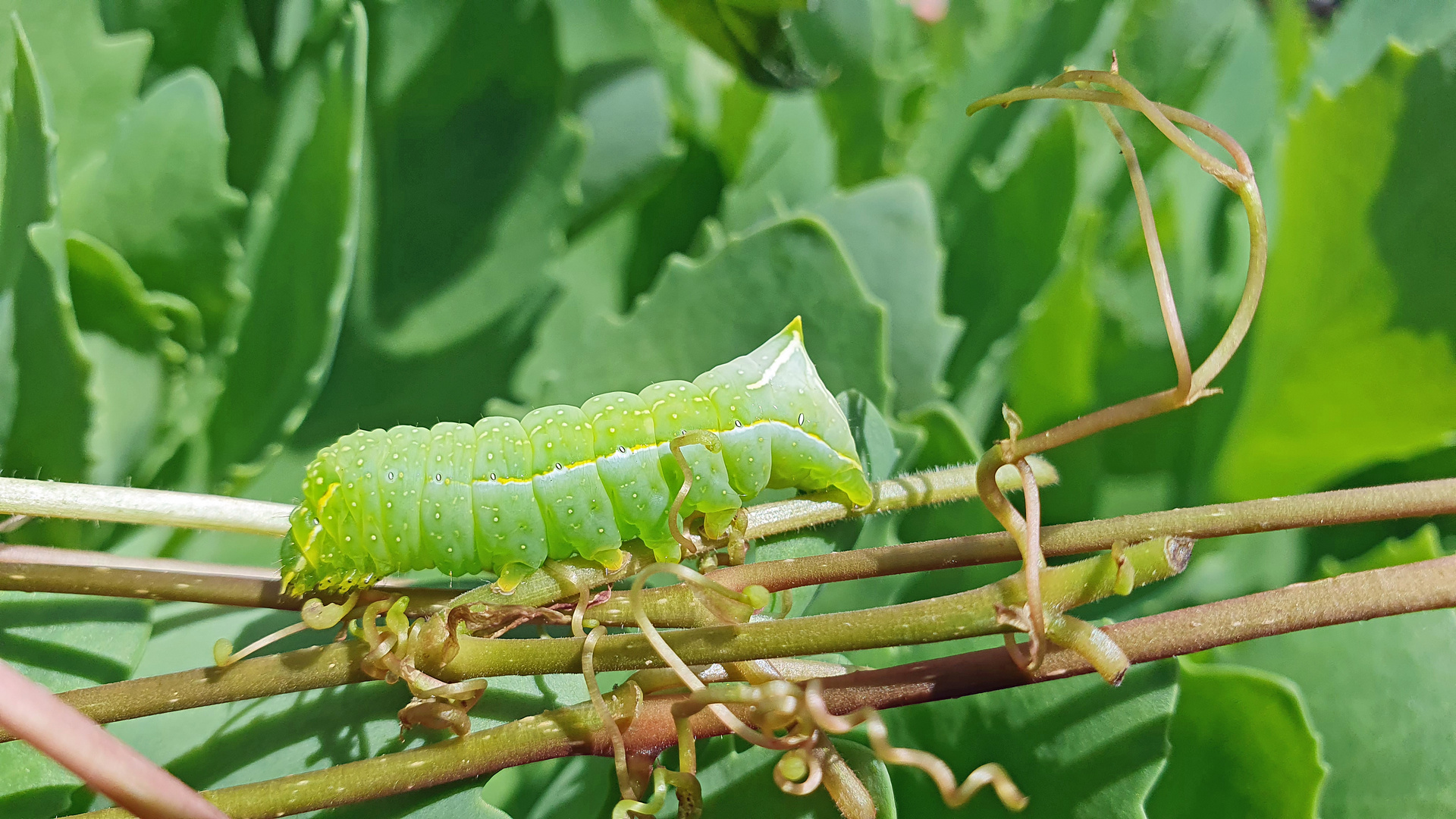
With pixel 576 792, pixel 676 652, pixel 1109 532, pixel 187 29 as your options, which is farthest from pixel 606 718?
pixel 187 29

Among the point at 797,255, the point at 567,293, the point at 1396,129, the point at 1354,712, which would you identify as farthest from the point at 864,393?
the point at 1396,129

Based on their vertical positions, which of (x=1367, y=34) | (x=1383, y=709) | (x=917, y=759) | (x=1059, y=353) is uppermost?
(x=1367, y=34)

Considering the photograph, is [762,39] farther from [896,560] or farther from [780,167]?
[896,560]

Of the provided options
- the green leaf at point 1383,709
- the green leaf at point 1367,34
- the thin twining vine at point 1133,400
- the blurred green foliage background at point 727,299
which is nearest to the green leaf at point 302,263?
the blurred green foliage background at point 727,299

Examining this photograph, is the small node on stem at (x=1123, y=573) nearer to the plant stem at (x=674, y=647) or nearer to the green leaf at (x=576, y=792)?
the plant stem at (x=674, y=647)

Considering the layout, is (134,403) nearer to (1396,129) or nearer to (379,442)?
(379,442)

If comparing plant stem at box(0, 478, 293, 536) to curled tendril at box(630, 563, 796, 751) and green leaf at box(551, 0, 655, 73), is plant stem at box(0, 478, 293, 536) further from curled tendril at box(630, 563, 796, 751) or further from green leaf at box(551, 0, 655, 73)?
green leaf at box(551, 0, 655, 73)
